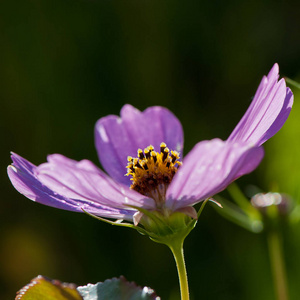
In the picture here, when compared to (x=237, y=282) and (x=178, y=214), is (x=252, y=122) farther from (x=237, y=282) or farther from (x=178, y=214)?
(x=237, y=282)

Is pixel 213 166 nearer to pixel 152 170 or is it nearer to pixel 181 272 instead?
pixel 181 272

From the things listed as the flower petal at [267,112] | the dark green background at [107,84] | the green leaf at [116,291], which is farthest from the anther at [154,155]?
the dark green background at [107,84]

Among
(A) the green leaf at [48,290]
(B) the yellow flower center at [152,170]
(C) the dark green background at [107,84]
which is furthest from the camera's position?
(C) the dark green background at [107,84]

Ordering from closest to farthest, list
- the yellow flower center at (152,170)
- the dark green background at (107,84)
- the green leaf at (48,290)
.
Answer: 1. the green leaf at (48,290)
2. the yellow flower center at (152,170)
3. the dark green background at (107,84)

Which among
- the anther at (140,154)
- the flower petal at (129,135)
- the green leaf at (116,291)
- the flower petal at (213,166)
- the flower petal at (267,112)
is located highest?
the flower petal at (129,135)

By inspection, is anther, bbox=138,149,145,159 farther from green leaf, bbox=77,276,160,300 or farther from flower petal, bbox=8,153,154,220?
green leaf, bbox=77,276,160,300

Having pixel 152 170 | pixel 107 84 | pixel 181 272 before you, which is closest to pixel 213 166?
pixel 181 272

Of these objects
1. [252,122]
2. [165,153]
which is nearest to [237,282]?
[165,153]

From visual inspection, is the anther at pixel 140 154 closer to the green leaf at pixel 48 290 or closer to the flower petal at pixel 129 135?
the flower petal at pixel 129 135
